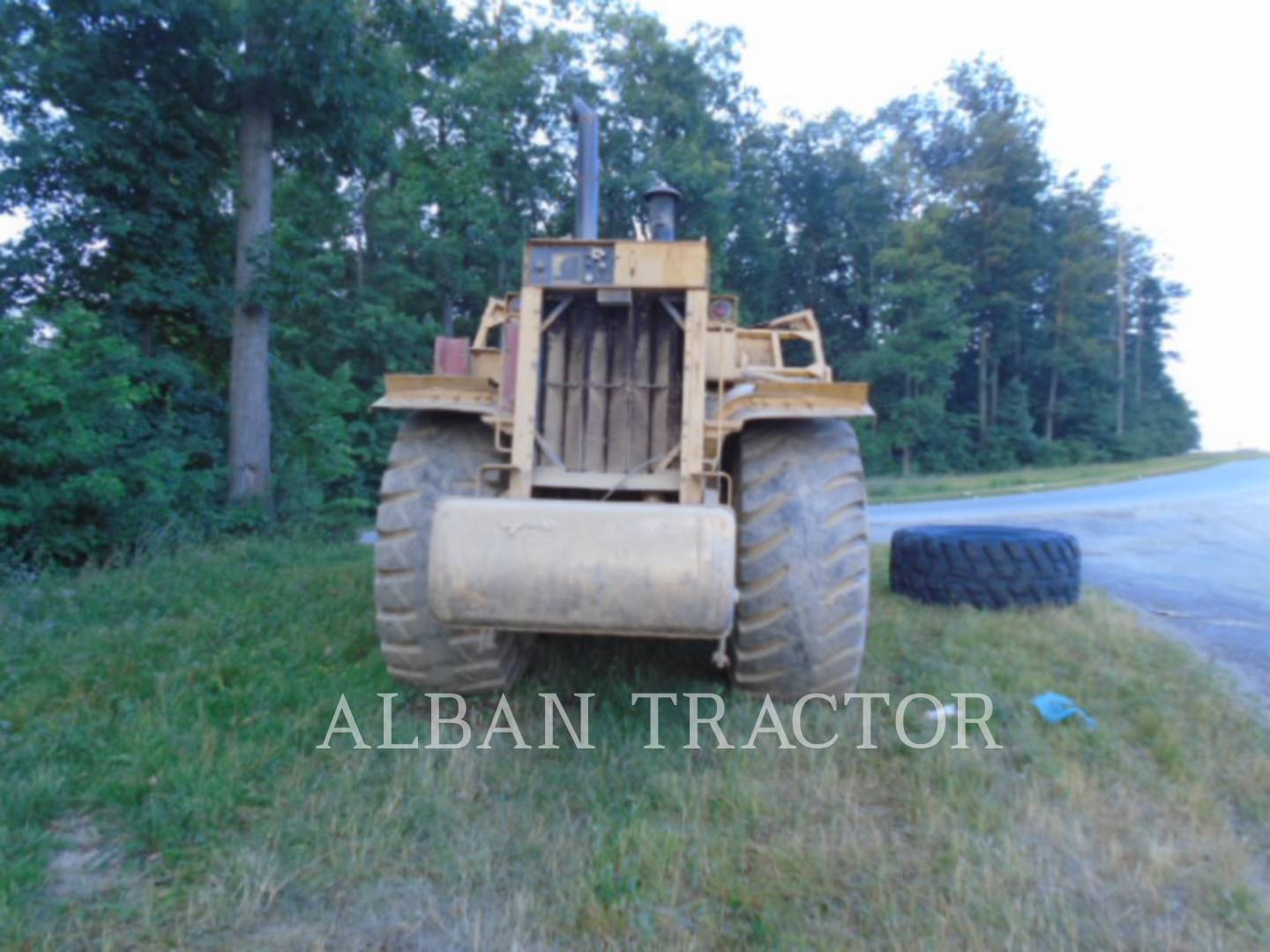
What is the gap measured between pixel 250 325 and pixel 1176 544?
11447 millimetres

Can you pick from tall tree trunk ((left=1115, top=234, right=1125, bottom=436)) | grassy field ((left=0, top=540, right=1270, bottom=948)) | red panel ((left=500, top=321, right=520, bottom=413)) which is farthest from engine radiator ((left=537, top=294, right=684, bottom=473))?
tall tree trunk ((left=1115, top=234, right=1125, bottom=436))

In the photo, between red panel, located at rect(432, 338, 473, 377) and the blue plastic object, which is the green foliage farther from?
the blue plastic object

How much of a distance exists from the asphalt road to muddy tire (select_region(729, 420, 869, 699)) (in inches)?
97.7

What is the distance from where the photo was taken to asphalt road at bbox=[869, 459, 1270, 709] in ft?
21.0

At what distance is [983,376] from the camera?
123ft

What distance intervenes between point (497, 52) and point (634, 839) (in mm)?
26878

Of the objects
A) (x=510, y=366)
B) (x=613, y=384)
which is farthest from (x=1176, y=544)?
(x=510, y=366)

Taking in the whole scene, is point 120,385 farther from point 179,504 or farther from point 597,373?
point 597,373

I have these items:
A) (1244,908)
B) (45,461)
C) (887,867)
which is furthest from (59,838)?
(45,461)

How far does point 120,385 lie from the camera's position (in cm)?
818

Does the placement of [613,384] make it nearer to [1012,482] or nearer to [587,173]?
[587,173]

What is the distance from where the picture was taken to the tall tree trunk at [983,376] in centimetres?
3706

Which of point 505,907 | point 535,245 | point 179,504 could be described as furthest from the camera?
point 179,504

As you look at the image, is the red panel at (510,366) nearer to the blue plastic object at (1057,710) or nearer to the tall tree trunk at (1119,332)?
the blue plastic object at (1057,710)
